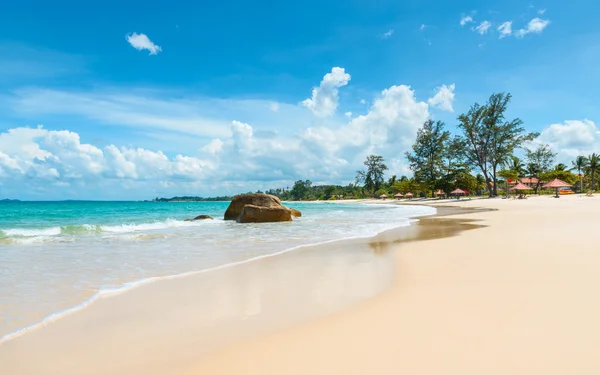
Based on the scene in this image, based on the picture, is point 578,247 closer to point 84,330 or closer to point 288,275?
point 288,275

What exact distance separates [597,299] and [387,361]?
119 inches

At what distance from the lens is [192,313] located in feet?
13.2

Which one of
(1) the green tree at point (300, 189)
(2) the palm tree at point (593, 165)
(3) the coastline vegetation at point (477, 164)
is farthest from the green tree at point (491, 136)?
(1) the green tree at point (300, 189)

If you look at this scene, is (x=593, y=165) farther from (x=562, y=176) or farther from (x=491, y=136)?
(x=491, y=136)

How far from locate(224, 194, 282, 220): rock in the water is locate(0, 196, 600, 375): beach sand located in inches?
610

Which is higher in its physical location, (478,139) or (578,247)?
(478,139)

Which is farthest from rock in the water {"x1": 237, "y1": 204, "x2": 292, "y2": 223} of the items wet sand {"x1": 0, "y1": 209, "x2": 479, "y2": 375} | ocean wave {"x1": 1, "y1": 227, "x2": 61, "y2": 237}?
wet sand {"x1": 0, "y1": 209, "x2": 479, "y2": 375}

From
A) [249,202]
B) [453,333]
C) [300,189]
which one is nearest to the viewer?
[453,333]

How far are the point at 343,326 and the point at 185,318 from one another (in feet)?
6.23

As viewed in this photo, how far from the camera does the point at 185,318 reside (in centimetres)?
385

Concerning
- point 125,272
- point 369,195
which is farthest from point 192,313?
point 369,195

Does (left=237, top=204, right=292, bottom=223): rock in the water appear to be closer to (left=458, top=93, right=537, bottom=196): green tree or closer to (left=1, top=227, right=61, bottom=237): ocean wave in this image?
(left=1, top=227, right=61, bottom=237): ocean wave

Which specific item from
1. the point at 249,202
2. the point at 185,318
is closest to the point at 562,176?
the point at 249,202

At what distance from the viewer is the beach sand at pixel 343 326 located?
263 cm
